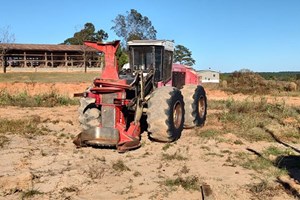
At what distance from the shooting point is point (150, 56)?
35.2 feet

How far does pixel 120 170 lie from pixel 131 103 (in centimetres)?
193

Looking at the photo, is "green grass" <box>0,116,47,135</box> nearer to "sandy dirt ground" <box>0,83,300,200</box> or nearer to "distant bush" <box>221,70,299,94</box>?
"sandy dirt ground" <box>0,83,300,200</box>

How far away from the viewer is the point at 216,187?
625 cm

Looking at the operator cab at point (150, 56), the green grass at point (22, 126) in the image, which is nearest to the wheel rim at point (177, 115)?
the operator cab at point (150, 56)

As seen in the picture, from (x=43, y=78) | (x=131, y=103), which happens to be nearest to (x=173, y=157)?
(x=131, y=103)

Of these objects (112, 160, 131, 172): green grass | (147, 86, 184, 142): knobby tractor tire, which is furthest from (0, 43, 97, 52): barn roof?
(112, 160, 131, 172): green grass

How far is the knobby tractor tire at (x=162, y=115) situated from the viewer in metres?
8.88

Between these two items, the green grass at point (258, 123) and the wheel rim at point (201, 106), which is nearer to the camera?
the green grass at point (258, 123)

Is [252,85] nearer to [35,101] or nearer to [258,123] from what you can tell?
[35,101]

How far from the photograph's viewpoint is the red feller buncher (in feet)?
27.9

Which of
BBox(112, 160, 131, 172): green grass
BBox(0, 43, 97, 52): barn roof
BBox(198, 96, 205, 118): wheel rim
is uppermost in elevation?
BBox(0, 43, 97, 52): barn roof

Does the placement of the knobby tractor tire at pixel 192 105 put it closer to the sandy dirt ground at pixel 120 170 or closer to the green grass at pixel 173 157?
the sandy dirt ground at pixel 120 170

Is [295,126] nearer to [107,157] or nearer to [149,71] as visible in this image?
[149,71]

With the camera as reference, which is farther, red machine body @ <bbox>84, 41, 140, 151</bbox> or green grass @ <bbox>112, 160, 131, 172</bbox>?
red machine body @ <bbox>84, 41, 140, 151</bbox>
